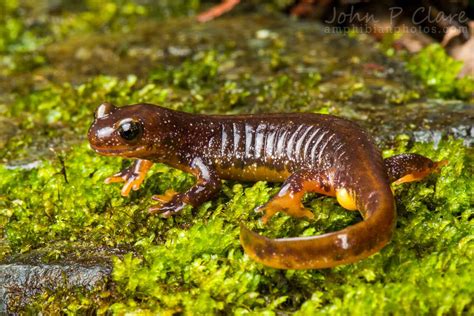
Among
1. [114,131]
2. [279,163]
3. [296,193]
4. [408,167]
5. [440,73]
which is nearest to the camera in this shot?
[296,193]

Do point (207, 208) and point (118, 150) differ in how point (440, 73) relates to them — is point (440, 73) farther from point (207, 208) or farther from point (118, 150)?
point (118, 150)

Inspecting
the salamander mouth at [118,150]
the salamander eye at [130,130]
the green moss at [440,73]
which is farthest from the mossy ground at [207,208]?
the salamander eye at [130,130]

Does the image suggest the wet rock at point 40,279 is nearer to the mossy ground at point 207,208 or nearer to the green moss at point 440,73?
the mossy ground at point 207,208

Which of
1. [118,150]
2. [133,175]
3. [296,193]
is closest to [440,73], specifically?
[296,193]

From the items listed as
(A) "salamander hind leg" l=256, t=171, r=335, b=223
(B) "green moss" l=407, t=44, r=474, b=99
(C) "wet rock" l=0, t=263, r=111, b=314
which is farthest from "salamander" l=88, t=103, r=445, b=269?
(B) "green moss" l=407, t=44, r=474, b=99

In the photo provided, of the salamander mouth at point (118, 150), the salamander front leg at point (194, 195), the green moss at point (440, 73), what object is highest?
the salamander mouth at point (118, 150)

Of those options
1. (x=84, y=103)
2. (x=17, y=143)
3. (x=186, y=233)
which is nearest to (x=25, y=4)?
(x=84, y=103)
